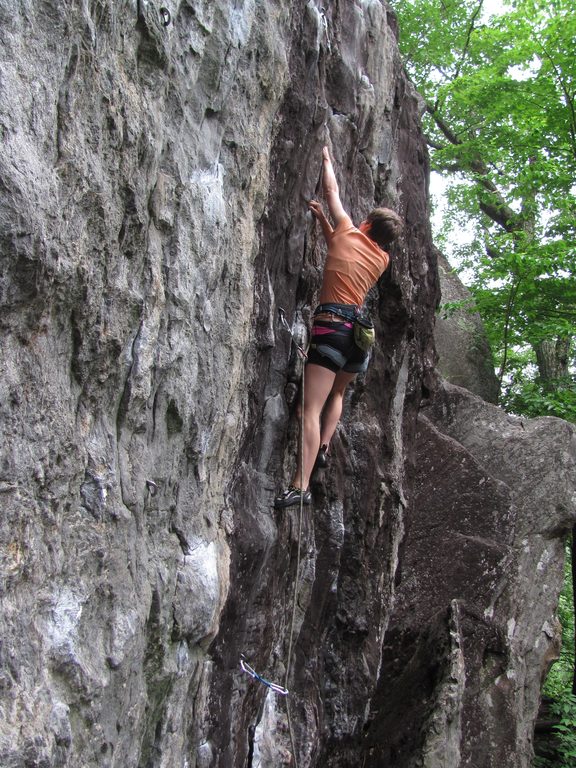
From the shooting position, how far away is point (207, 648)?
4.59m

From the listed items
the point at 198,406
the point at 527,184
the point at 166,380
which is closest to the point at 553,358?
the point at 527,184

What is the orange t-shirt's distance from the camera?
229 inches

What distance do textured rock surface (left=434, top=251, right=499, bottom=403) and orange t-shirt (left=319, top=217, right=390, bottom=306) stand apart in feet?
27.2

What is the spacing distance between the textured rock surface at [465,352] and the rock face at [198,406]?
5603mm

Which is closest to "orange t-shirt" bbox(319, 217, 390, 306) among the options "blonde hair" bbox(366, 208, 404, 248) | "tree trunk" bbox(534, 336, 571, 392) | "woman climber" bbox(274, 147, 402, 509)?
"woman climber" bbox(274, 147, 402, 509)

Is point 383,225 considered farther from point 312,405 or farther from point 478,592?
point 478,592

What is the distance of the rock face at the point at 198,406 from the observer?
9.73 feet

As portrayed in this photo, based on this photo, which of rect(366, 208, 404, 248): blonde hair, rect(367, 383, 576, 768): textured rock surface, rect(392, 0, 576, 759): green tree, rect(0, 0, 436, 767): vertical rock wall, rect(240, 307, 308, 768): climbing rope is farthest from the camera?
rect(392, 0, 576, 759): green tree

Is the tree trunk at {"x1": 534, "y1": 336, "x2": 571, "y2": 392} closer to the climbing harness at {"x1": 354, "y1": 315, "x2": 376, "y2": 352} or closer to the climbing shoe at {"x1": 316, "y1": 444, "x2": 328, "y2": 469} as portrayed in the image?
the climbing shoe at {"x1": 316, "y1": 444, "x2": 328, "y2": 469}

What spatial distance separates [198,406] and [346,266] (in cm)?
204

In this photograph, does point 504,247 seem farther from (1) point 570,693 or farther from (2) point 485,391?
(1) point 570,693

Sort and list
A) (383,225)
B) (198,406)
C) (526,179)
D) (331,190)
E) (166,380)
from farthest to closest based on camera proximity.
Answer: (526,179), (331,190), (383,225), (198,406), (166,380)

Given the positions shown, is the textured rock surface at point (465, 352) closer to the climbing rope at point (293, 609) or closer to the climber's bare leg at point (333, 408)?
the climber's bare leg at point (333, 408)

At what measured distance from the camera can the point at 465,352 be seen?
14102mm
